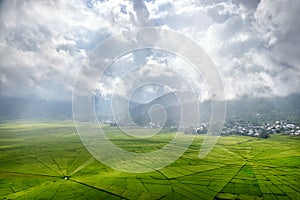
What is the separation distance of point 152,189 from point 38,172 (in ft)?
88.9

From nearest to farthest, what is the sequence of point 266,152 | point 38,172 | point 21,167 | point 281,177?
point 281,177
point 38,172
point 21,167
point 266,152

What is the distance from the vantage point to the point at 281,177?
4969cm

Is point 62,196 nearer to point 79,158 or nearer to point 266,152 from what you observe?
point 79,158

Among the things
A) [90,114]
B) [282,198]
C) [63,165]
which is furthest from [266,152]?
[90,114]

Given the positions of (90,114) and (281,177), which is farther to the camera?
(281,177)

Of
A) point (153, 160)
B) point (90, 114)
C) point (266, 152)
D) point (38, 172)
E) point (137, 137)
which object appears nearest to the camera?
point (90, 114)

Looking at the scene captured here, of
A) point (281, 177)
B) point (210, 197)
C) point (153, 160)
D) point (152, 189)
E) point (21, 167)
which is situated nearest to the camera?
point (210, 197)

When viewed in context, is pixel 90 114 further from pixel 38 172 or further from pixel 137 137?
pixel 137 137

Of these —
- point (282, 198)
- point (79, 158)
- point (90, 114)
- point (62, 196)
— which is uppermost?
point (90, 114)

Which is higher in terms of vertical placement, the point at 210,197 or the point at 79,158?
the point at 79,158

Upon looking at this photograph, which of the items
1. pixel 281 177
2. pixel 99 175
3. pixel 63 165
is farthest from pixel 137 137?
pixel 281 177

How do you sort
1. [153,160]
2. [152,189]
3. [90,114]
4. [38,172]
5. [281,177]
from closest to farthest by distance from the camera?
[90,114] → [152,189] → [281,177] → [38,172] → [153,160]

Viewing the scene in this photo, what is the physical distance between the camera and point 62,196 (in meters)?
38.8

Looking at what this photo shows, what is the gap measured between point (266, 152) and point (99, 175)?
4956 cm
